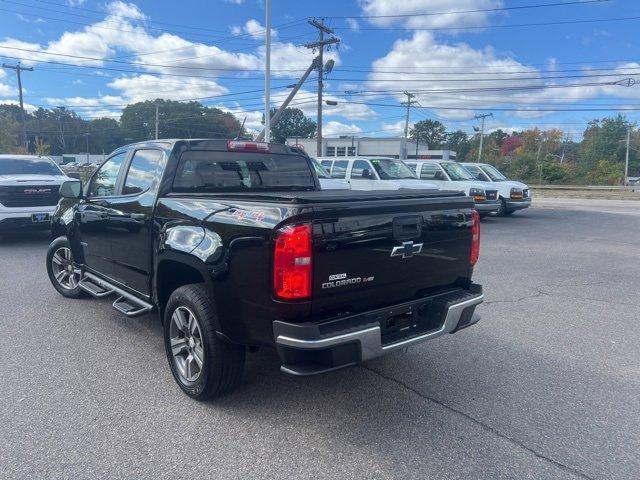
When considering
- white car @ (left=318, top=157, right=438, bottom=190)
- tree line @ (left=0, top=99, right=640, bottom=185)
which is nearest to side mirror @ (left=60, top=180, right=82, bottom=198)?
white car @ (left=318, top=157, right=438, bottom=190)

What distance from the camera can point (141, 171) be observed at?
14.7 ft

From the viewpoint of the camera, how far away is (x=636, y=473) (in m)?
2.76

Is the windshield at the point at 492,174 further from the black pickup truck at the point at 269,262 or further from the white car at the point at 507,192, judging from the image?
the black pickup truck at the point at 269,262

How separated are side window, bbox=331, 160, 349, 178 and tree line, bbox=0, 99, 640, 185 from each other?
3046 centimetres

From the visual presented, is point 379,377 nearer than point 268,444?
No

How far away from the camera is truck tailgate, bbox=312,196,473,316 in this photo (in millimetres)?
2895

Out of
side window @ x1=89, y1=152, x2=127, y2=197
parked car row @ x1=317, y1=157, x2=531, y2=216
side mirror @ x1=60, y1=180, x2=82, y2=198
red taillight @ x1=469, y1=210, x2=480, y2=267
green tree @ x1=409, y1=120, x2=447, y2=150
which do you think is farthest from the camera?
green tree @ x1=409, y1=120, x2=447, y2=150

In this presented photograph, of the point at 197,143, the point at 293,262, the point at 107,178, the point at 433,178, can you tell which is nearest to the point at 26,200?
the point at 107,178

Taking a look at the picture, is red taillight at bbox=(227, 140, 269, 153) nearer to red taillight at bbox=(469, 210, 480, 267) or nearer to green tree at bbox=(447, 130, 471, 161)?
red taillight at bbox=(469, 210, 480, 267)

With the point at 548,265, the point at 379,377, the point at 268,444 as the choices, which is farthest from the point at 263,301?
the point at 548,265

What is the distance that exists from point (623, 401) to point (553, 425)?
2.59 feet

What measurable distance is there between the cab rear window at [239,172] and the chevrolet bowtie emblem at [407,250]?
1.93 metres

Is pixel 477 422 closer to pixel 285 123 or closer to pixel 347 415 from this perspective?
pixel 347 415

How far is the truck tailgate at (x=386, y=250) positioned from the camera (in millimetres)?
2895
